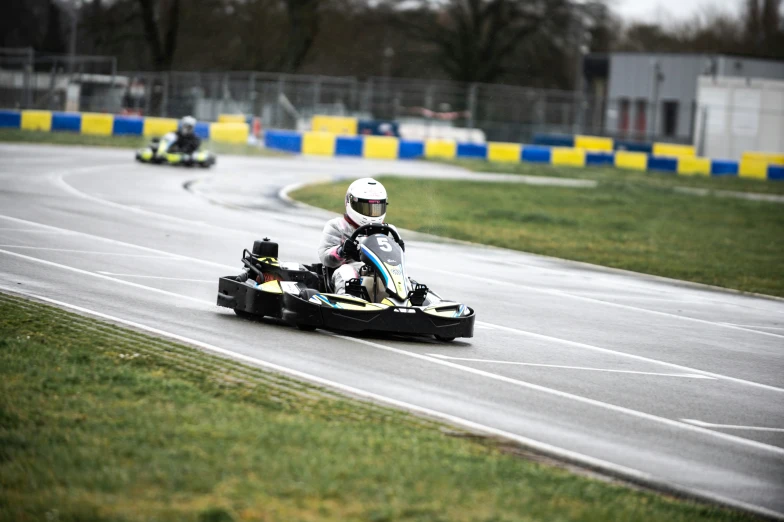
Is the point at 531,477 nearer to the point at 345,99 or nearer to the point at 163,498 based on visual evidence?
the point at 163,498

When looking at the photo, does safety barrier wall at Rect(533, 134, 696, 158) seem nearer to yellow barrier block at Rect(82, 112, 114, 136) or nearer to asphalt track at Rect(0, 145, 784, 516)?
yellow barrier block at Rect(82, 112, 114, 136)

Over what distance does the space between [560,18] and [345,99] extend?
1871cm

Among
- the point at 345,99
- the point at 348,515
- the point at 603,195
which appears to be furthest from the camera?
the point at 345,99

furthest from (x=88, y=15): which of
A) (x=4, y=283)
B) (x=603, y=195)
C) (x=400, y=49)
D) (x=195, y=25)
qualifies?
(x=4, y=283)

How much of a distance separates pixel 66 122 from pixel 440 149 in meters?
12.1

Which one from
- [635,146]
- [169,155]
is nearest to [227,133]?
[169,155]

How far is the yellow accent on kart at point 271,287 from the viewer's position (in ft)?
31.0

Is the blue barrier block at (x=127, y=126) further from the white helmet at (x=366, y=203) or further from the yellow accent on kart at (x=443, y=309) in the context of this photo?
the yellow accent on kart at (x=443, y=309)

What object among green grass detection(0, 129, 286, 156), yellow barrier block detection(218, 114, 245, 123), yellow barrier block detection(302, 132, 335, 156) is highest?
yellow barrier block detection(218, 114, 245, 123)

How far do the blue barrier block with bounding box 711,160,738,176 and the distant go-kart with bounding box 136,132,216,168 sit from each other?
18.9 metres

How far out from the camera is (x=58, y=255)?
41.0 ft

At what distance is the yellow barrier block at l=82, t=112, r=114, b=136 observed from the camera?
36.4 meters

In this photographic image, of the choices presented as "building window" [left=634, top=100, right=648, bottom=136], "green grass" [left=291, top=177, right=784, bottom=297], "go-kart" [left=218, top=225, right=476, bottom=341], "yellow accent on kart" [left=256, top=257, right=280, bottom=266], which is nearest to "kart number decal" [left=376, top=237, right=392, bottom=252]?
"go-kart" [left=218, top=225, right=476, bottom=341]

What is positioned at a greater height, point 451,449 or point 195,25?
point 195,25
